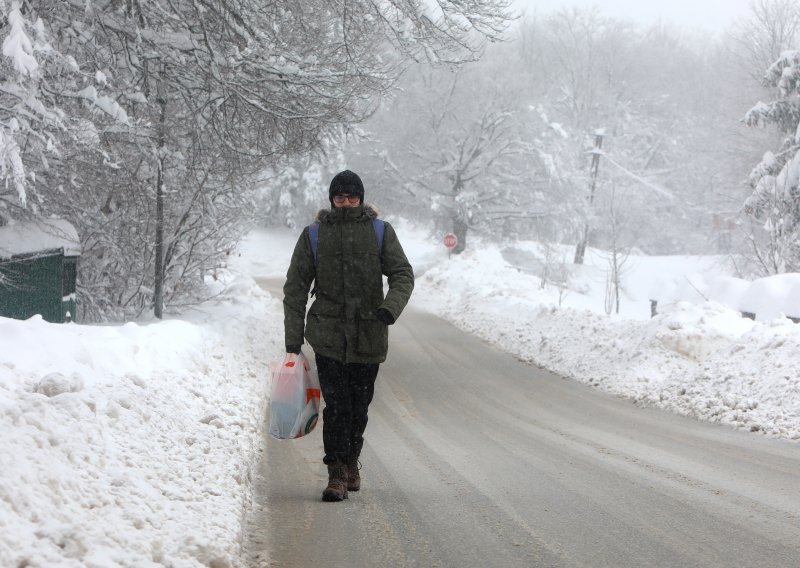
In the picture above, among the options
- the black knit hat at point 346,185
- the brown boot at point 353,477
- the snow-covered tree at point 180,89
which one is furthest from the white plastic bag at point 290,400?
the snow-covered tree at point 180,89

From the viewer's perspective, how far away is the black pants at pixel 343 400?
5.38 m

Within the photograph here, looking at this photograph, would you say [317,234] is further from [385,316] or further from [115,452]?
[115,452]

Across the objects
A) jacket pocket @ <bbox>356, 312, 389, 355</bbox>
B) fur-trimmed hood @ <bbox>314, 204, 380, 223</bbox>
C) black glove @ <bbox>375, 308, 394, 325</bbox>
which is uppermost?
fur-trimmed hood @ <bbox>314, 204, 380, 223</bbox>

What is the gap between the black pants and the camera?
5.38 metres

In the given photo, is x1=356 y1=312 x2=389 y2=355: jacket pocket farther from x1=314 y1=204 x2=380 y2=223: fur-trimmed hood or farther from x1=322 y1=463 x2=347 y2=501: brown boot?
x1=322 y1=463 x2=347 y2=501: brown boot

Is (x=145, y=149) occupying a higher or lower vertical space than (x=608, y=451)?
higher

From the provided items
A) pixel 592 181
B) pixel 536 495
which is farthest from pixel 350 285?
pixel 592 181

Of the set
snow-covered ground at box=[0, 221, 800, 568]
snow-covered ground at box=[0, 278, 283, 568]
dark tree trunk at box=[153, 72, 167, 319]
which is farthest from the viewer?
dark tree trunk at box=[153, 72, 167, 319]

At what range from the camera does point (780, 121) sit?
25.2 metres

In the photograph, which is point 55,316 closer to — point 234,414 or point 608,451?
point 234,414

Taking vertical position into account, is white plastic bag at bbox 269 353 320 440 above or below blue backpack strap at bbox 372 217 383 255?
below

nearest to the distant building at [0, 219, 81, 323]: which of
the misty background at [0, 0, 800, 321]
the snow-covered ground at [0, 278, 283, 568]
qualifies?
the misty background at [0, 0, 800, 321]

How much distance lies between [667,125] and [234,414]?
5987 centimetres

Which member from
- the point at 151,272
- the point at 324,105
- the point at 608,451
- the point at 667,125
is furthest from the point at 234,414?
the point at 667,125
